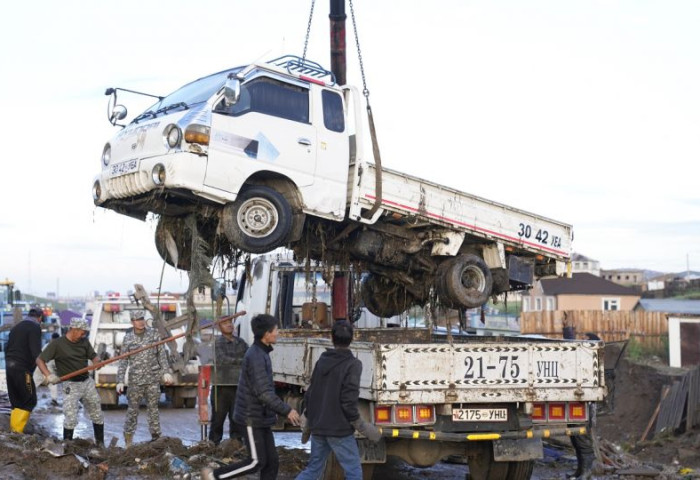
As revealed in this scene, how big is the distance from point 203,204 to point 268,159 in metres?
0.86

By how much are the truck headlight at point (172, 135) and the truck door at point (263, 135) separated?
34 centimetres

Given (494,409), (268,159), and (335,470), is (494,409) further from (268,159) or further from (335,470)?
(268,159)

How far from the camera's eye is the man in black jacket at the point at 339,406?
22.9 feet

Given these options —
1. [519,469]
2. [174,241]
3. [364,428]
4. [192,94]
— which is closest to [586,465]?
[519,469]

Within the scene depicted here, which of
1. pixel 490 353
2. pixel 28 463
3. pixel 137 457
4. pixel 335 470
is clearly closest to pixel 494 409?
pixel 490 353

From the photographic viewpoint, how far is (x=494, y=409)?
8.63 meters

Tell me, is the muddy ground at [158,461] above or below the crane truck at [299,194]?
below

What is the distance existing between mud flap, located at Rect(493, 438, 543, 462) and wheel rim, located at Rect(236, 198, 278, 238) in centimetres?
344

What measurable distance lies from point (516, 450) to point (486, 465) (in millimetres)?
472

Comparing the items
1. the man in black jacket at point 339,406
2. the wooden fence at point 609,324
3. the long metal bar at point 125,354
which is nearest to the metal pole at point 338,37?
the long metal bar at point 125,354

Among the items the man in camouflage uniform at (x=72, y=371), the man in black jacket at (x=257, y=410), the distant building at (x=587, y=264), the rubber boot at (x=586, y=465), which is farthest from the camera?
the distant building at (x=587, y=264)

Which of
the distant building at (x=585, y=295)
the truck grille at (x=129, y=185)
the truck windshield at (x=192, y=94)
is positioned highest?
the distant building at (x=585, y=295)

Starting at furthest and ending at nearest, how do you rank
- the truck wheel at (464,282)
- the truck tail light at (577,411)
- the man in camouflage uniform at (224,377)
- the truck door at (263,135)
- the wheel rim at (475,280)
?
the wheel rim at (475,280), the truck wheel at (464,282), the man in camouflage uniform at (224,377), the truck door at (263,135), the truck tail light at (577,411)

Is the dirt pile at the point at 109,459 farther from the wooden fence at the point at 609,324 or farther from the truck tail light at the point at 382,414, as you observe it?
the wooden fence at the point at 609,324
